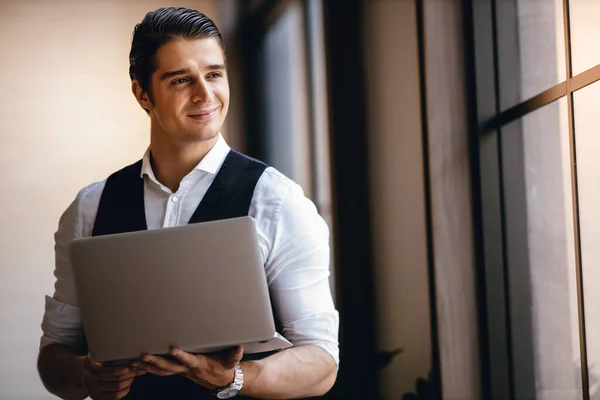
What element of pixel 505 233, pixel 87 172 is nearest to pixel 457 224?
pixel 505 233

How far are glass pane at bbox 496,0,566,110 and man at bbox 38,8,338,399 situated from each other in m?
0.94

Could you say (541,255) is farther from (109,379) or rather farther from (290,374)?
(109,379)

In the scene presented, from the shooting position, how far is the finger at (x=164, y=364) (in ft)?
5.44

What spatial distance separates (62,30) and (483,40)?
1535 millimetres

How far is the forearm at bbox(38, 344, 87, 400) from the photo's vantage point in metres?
2.02

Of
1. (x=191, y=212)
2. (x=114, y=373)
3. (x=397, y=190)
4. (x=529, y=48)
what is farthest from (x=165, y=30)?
(x=397, y=190)

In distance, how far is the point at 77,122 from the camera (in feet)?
10.3

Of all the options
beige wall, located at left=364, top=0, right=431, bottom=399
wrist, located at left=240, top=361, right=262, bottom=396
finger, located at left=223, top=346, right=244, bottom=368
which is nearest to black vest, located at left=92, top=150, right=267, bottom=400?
wrist, located at left=240, top=361, right=262, bottom=396

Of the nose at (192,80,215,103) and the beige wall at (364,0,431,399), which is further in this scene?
the beige wall at (364,0,431,399)

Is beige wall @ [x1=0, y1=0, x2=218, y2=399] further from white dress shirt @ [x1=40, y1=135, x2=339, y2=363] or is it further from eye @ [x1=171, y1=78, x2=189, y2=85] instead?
eye @ [x1=171, y1=78, x2=189, y2=85]

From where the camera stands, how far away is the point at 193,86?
2045 millimetres

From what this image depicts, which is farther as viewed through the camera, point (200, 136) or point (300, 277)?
point (200, 136)

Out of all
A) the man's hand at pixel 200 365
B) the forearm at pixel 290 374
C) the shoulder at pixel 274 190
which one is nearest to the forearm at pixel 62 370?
the man's hand at pixel 200 365

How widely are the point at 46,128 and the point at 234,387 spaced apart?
67.5 inches
